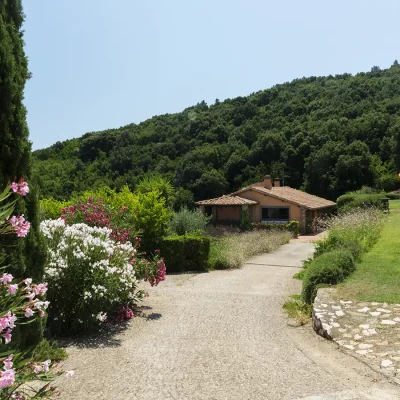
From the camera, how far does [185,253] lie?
14.1 meters

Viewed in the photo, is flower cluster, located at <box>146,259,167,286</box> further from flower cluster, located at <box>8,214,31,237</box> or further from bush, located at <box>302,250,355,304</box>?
flower cluster, located at <box>8,214,31,237</box>

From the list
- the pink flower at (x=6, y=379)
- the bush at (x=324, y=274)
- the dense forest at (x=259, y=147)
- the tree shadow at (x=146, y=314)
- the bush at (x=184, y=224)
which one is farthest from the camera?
the dense forest at (x=259, y=147)

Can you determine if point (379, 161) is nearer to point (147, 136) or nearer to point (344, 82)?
point (344, 82)

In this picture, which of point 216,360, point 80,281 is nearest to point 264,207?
point 80,281

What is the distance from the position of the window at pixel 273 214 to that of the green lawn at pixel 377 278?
20.3m

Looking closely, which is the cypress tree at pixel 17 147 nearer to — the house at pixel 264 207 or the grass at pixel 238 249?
the grass at pixel 238 249

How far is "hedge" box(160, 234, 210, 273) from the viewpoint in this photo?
13906 mm

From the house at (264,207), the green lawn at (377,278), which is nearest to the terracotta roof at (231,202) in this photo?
the house at (264,207)

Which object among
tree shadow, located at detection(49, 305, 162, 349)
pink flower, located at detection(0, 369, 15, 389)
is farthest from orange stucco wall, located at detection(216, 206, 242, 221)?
pink flower, located at detection(0, 369, 15, 389)

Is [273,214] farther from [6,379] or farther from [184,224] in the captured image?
[6,379]

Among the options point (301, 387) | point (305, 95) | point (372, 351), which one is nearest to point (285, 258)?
point (372, 351)

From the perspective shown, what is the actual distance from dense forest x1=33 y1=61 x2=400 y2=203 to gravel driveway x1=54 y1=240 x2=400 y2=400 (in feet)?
96.8

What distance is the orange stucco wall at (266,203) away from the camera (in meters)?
→ 31.4

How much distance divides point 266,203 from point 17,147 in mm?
28832
